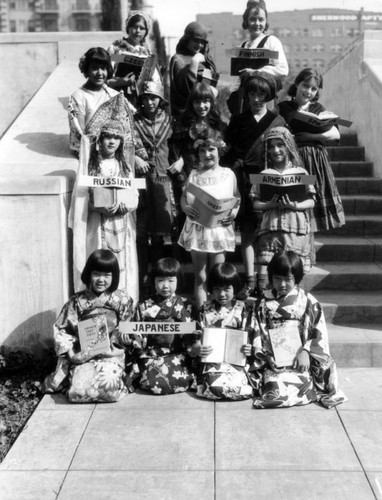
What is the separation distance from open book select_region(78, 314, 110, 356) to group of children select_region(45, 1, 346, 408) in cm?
6

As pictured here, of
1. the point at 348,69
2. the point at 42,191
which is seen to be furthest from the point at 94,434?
the point at 348,69

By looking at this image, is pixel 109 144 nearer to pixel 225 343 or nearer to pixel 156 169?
pixel 156 169

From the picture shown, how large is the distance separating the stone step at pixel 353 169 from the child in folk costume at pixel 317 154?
2.52m

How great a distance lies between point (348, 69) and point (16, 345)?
6976 millimetres

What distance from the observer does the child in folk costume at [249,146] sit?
242 inches

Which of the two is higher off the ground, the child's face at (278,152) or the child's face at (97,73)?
the child's face at (97,73)

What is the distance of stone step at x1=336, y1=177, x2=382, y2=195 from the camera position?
8.48 m

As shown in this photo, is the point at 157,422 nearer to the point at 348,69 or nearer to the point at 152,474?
the point at 152,474

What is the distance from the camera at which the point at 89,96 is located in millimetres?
6398

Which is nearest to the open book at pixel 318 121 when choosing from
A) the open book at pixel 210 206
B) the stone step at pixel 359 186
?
the open book at pixel 210 206

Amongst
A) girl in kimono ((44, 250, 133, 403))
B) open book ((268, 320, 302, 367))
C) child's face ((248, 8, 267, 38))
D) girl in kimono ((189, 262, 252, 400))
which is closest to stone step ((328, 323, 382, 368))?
open book ((268, 320, 302, 367))

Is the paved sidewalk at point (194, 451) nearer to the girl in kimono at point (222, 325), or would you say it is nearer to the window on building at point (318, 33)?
the girl in kimono at point (222, 325)

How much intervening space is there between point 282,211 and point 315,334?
3.51 feet

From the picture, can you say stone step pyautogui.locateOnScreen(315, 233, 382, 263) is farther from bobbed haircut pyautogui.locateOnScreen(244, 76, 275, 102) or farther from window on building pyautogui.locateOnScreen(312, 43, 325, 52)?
window on building pyautogui.locateOnScreen(312, 43, 325, 52)
